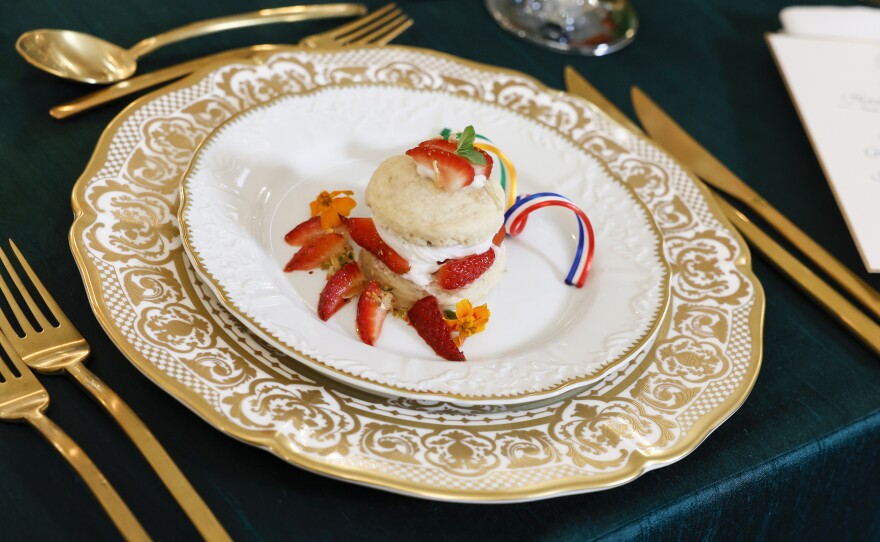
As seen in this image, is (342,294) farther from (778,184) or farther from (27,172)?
(778,184)

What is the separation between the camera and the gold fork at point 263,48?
187cm

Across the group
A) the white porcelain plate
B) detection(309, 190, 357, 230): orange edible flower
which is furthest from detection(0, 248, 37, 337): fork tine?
detection(309, 190, 357, 230): orange edible flower

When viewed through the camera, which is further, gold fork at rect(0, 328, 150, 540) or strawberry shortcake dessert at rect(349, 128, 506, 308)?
strawberry shortcake dessert at rect(349, 128, 506, 308)

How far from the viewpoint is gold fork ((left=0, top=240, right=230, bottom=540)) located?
1224 mm

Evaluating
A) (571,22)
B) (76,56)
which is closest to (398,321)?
(76,56)

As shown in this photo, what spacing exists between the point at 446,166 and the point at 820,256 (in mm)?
937

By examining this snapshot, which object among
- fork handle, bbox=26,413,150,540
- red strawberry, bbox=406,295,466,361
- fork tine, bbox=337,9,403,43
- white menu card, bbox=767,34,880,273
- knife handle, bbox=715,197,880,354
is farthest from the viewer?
fork tine, bbox=337,9,403,43

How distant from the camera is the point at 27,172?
1.70m

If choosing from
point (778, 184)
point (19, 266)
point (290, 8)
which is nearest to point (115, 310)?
point (19, 266)

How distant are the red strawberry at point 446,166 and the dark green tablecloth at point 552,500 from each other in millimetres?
615

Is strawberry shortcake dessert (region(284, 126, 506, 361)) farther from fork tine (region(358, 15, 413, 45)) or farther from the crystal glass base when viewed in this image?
the crystal glass base

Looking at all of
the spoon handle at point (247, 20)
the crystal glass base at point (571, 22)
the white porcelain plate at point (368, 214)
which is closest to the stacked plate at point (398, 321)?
the white porcelain plate at point (368, 214)

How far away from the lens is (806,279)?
1.86m

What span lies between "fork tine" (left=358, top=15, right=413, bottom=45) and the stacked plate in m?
0.14
